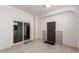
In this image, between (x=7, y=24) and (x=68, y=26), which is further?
(x=68, y=26)

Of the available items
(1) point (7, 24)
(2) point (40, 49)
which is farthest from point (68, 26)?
(1) point (7, 24)

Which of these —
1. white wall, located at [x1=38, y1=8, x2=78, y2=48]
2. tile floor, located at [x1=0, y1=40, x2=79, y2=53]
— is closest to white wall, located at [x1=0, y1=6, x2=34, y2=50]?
tile floor, located at [x1=0, y1=40, x2=79, y2=53]

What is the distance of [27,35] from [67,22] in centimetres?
368

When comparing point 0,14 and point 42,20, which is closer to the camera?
point 0,14

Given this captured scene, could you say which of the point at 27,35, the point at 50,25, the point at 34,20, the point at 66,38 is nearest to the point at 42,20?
the point at 34,20

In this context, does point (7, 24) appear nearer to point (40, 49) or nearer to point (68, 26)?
point (40, 49)

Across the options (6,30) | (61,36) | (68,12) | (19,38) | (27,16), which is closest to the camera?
(6,30)

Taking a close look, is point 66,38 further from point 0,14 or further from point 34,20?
point 0,14

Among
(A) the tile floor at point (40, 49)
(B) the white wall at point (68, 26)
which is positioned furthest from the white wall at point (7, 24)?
(B) the white wall at point (68, 26)

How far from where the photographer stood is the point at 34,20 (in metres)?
Result: 6.55

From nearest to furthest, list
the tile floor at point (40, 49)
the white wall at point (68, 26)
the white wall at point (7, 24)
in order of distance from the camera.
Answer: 1. the tile floor at point (40, 49)
2. the white wall at point (7, 24)
3. the white wall at point (68, 26)

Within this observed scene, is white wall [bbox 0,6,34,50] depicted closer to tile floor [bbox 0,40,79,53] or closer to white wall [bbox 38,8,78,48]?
tile floor [bbox 0,40,79,53]

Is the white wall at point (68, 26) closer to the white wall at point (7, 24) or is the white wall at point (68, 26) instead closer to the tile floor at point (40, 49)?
the tile floor at point (40, 49)
